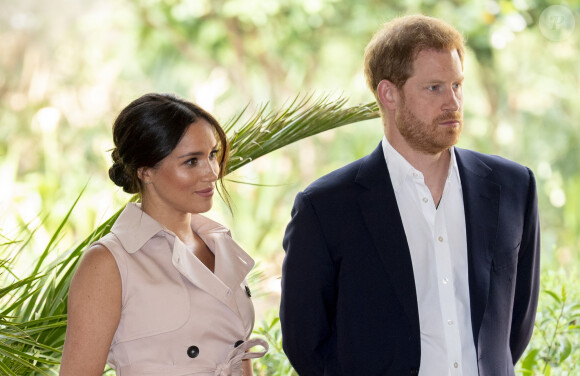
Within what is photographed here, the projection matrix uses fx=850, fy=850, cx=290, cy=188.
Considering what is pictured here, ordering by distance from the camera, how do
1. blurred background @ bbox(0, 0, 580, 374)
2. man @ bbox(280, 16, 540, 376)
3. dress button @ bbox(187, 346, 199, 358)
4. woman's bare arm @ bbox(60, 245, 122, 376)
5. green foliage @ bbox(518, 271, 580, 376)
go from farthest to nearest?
blurred background @ bbox(0, 0, 580, 374), green foliage @ bbox(518, 271, 580, 376), man @ bbox(280, 16, 540, 376), dress button @ bbox(187, 346, 199, 358), woman's bare arm @ bbox(60, 245, 122, 376)

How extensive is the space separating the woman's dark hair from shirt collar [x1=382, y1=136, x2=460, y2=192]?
452mm

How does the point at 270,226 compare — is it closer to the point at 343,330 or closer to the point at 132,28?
the point at 132,28

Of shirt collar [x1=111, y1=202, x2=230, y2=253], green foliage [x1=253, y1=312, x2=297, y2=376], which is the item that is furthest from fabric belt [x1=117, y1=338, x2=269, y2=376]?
green foliage [x1=253, y1=312, x2=297, y2=376]

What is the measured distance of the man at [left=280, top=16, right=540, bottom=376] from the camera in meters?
1.95

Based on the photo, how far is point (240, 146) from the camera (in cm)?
247

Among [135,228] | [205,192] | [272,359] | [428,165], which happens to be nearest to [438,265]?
[428,165]

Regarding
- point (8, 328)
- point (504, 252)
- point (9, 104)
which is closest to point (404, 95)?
point (504, 252)

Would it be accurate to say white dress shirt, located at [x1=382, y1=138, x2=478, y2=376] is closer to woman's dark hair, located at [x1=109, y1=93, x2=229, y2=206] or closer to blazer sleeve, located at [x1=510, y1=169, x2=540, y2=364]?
blazer sleeve, located at [x1=510, y1=169, x2=540, y2=364]

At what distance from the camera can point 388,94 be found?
6.90 feet

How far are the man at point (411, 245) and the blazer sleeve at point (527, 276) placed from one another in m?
0.03

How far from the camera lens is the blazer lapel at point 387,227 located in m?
1.94

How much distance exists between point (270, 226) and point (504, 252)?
13.6 feet

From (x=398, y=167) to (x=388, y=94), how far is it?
0.19 m

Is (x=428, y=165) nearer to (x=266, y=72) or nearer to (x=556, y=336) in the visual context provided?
(x=556, y=336)
